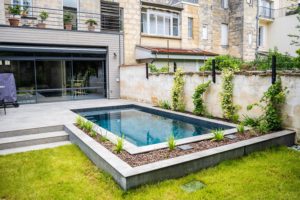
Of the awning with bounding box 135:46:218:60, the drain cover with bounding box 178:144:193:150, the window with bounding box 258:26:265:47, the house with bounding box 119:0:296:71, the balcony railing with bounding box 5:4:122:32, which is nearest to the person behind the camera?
the drain cover with bounding box 178:144:193:150

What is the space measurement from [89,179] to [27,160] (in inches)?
80.9

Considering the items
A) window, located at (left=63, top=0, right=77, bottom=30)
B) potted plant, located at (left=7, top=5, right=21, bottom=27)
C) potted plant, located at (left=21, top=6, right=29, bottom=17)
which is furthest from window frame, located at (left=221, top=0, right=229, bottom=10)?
potted plant, located at (left=7, top=5, right=21, bottom=27)


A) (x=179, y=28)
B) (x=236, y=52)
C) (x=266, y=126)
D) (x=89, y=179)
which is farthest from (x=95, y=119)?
(x=236, y=52)

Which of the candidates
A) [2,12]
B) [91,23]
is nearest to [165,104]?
[91,23]

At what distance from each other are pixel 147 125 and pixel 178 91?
2.38 metres

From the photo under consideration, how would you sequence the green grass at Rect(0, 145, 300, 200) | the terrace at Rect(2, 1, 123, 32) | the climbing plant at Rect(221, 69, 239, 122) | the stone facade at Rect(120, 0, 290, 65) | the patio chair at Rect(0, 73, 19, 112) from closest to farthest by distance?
the green grass at Rect(0, 145, 300, 200)
the climbing plant at Rect(221, 69, 239, 122)
the patio chair at Rect(0, 73, 19, 112)
the terrace at Rect(2, 1, 123, 32)
the stone facade at Rect(120, 0, 290, 65)

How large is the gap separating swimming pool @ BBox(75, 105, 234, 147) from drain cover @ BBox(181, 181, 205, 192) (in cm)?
304

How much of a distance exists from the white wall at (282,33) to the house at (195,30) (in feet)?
0.34

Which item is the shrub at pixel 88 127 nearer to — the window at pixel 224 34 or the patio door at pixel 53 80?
the patio door at pixel 53 80

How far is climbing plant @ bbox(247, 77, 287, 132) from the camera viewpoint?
704cm

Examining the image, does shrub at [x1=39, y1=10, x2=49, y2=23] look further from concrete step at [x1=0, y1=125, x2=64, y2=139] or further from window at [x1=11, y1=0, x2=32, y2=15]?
concrete step at [x1=0, y1=125, x2=64, y2=139]

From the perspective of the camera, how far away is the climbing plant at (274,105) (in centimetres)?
704

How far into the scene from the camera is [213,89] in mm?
9461

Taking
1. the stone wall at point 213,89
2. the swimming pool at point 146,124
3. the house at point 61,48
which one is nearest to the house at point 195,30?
the house at point 61,48
